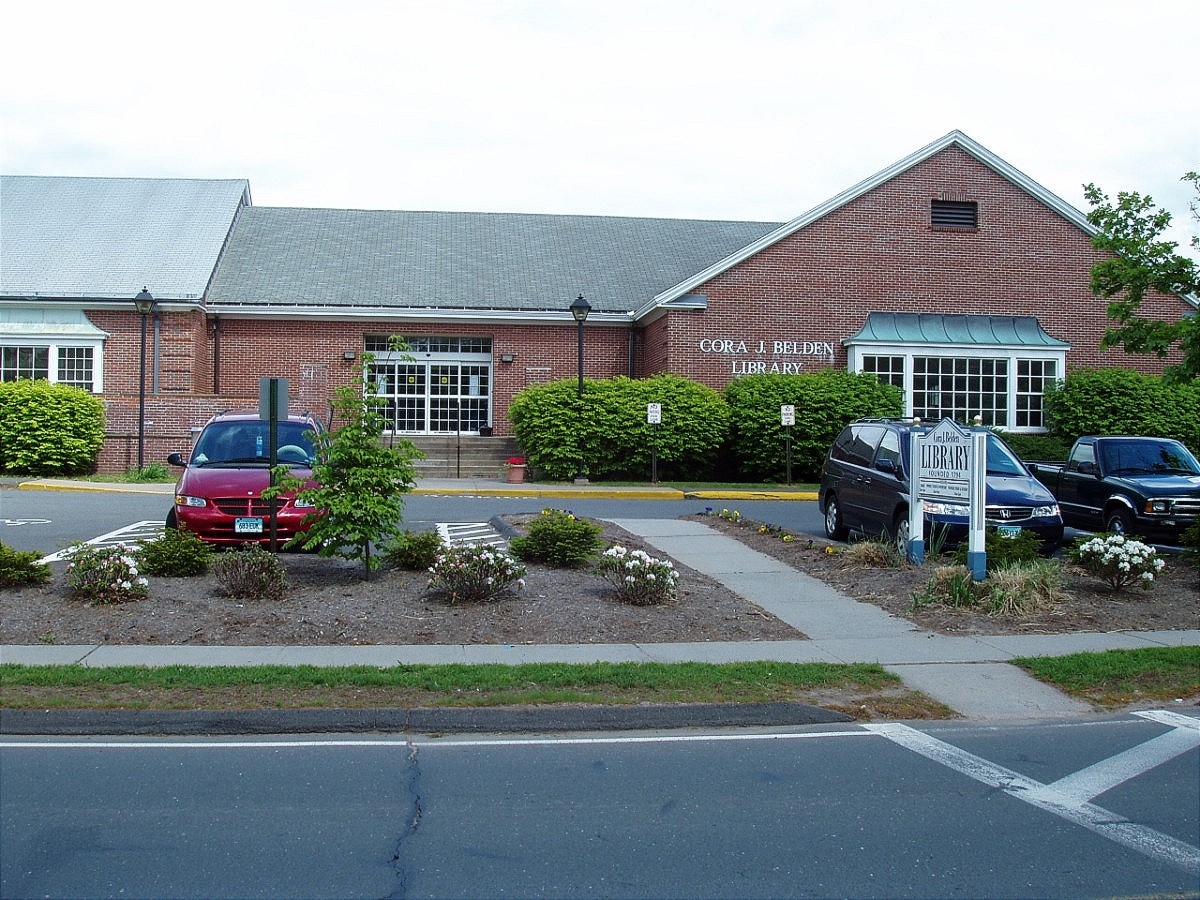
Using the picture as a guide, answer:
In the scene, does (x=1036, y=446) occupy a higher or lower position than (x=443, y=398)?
lower

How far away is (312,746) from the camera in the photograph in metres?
6.70

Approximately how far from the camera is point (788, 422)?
25578mm

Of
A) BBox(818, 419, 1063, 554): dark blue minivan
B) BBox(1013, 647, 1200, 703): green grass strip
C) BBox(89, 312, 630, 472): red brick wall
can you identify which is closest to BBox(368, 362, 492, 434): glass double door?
BBox(89, 312, 630, 472): red brick wall

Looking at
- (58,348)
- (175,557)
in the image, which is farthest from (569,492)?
(58,348)

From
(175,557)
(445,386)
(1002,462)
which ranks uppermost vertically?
(445,386)

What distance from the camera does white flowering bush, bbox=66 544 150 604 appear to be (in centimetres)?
995

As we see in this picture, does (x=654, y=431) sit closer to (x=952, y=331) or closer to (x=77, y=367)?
(x=952, y=331)

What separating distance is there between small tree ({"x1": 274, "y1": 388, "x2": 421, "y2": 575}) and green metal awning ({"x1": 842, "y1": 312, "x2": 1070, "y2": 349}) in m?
20.1

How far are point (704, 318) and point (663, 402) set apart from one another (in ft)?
10.7

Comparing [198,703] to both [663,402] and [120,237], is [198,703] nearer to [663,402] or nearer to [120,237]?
[663,402]

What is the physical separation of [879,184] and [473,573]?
2239cm

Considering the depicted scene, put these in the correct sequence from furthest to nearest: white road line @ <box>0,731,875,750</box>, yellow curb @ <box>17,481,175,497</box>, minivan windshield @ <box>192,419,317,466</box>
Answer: yellow curb @ <box>17,481,175,497</box> → minivan windshield @ <box>192,419,317,466</box> → white road line @ <box>0,731,875,750</box>

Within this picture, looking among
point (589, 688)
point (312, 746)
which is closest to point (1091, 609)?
point (589, 688)

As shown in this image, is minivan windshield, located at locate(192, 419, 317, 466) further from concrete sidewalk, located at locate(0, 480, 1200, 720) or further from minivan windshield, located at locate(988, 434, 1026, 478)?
minivan windshield, located at locate(988, 434, 1026, 478)
